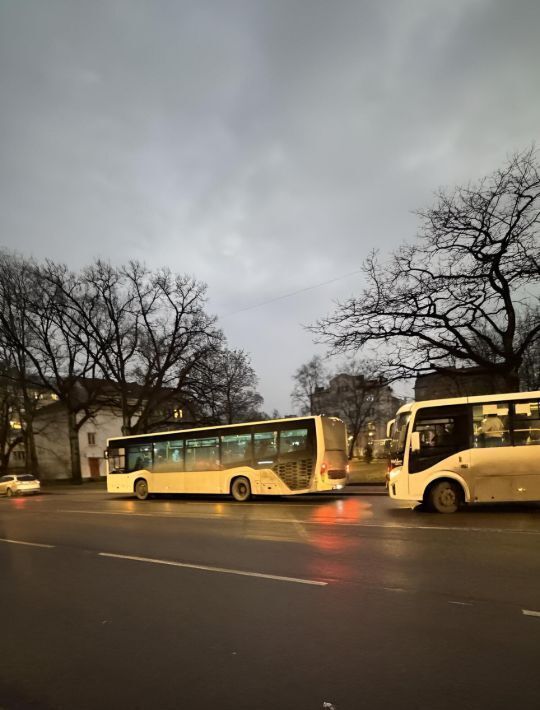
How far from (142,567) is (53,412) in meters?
57.4

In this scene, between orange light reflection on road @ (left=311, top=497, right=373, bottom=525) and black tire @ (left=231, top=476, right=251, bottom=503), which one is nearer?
orange light reflection on road @ (left=311, top=497, right=373, bottom=525)

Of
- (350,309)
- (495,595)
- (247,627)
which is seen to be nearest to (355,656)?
(247,627)

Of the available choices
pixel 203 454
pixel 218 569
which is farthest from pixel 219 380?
pixel 218 569

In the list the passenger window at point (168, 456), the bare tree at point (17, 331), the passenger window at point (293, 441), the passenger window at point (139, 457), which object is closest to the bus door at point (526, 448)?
the passenger window at point (293, 441)

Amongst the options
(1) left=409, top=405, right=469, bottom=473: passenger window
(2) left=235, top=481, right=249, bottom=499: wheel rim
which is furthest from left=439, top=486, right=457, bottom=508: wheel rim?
(2) left=235, top=481, right=249, bottom=499: wheel rim

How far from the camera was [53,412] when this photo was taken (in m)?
60.7

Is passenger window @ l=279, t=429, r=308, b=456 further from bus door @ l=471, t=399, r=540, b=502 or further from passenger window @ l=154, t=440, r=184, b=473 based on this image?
bus door @ l=471, t=399, r=540, b=502

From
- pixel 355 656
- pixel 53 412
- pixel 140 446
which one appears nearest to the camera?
pixel 355 656

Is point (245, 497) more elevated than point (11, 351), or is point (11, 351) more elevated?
point (11, 351)

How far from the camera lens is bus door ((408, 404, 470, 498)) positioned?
44.3 ft

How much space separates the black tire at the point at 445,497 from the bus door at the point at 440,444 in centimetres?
32

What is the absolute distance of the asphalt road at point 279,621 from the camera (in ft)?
12.7

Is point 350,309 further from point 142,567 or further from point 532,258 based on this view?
point 142,567

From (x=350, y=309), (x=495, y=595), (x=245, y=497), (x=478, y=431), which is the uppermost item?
(x=350, y=309)
